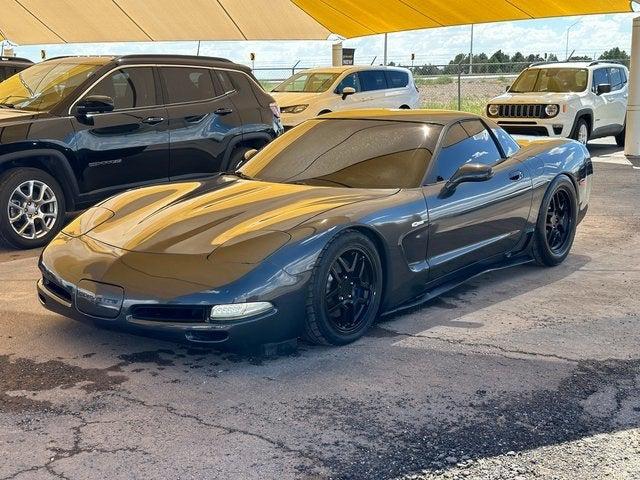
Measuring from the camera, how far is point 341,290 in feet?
15.1

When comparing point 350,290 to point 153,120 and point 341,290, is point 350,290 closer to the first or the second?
point 341,290

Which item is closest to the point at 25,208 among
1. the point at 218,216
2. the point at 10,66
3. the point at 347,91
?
the point at 218,216

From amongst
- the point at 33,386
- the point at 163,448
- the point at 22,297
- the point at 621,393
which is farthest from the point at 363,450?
the point at 22,297

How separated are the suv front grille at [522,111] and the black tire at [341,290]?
463 inches

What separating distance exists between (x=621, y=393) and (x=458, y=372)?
82 cm

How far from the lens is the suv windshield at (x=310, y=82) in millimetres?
17562

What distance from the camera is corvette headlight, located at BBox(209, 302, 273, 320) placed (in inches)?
162

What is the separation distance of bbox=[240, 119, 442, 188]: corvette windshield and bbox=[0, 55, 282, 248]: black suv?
2.54 m

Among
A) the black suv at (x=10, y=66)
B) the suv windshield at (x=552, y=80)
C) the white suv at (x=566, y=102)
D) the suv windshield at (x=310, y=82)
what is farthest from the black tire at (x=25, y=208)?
the suv windshield at (x=552, y=80)

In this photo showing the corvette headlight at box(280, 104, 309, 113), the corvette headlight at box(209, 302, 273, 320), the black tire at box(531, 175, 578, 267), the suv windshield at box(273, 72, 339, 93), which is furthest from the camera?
the suv windshield at box(273, 72, 339, 93)

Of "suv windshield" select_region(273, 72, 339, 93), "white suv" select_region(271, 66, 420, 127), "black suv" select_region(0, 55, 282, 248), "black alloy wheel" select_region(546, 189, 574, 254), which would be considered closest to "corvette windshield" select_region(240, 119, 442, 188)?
"black alloy wheel" select_region(546, 189, 574, 254)

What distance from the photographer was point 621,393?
4066 millimetres

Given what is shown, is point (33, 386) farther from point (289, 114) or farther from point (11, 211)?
point (289, 114)

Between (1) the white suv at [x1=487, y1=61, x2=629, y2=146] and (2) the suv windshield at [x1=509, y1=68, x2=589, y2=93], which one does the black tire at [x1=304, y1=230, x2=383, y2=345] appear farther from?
(2) the suv windshield at [x1=509, y1=68, x2=589, y2=93]
